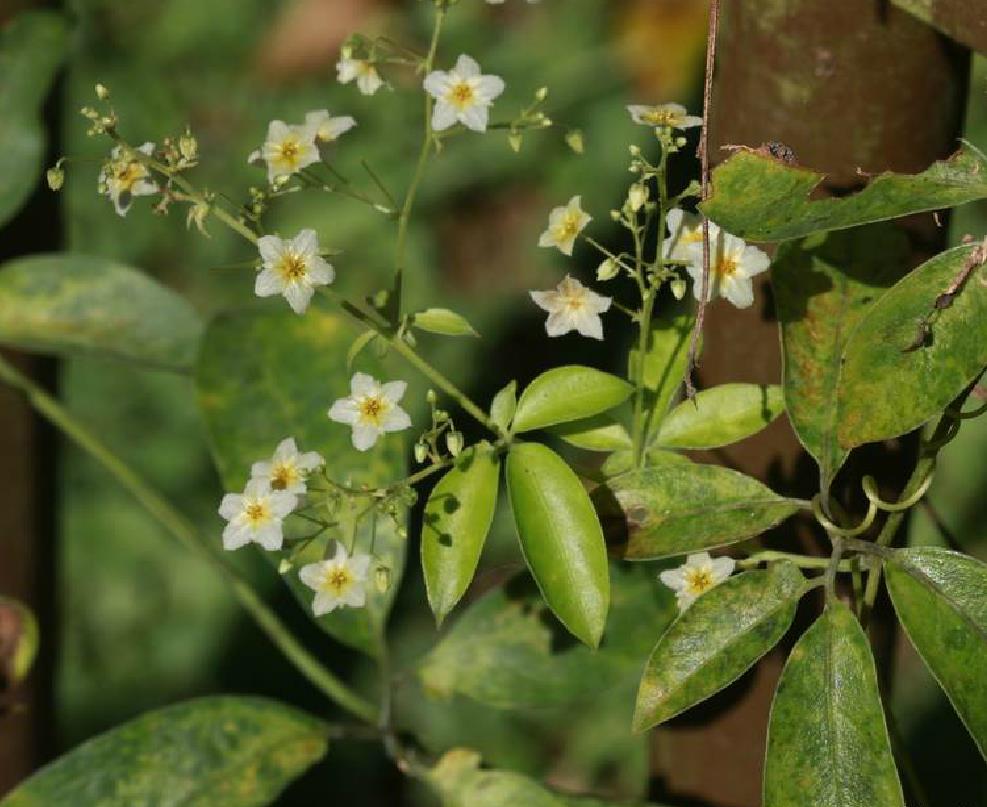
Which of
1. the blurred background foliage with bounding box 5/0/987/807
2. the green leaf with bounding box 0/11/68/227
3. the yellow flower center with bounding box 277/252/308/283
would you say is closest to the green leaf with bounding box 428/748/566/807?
the yellow flower center with bounding box 277/252/308/283

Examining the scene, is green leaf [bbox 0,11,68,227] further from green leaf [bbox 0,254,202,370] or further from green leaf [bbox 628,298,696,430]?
green leaf [bbox 628,298,696,430]

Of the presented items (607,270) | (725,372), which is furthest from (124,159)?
(725,372)

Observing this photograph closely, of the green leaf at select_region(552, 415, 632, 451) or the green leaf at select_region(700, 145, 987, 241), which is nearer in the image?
the green leaf at select_region(700, 145, 987, 241)

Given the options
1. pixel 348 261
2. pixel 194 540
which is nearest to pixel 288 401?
pixel 194 540

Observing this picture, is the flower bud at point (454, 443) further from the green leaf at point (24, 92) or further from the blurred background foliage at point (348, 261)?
the blurred background foliage at point (348, 261)

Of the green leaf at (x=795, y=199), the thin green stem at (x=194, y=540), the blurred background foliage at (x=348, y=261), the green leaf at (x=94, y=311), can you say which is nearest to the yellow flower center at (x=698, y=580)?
the green leaf at (x=795, y=199)

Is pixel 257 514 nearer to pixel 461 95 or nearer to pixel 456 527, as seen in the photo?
pixel 456 527
